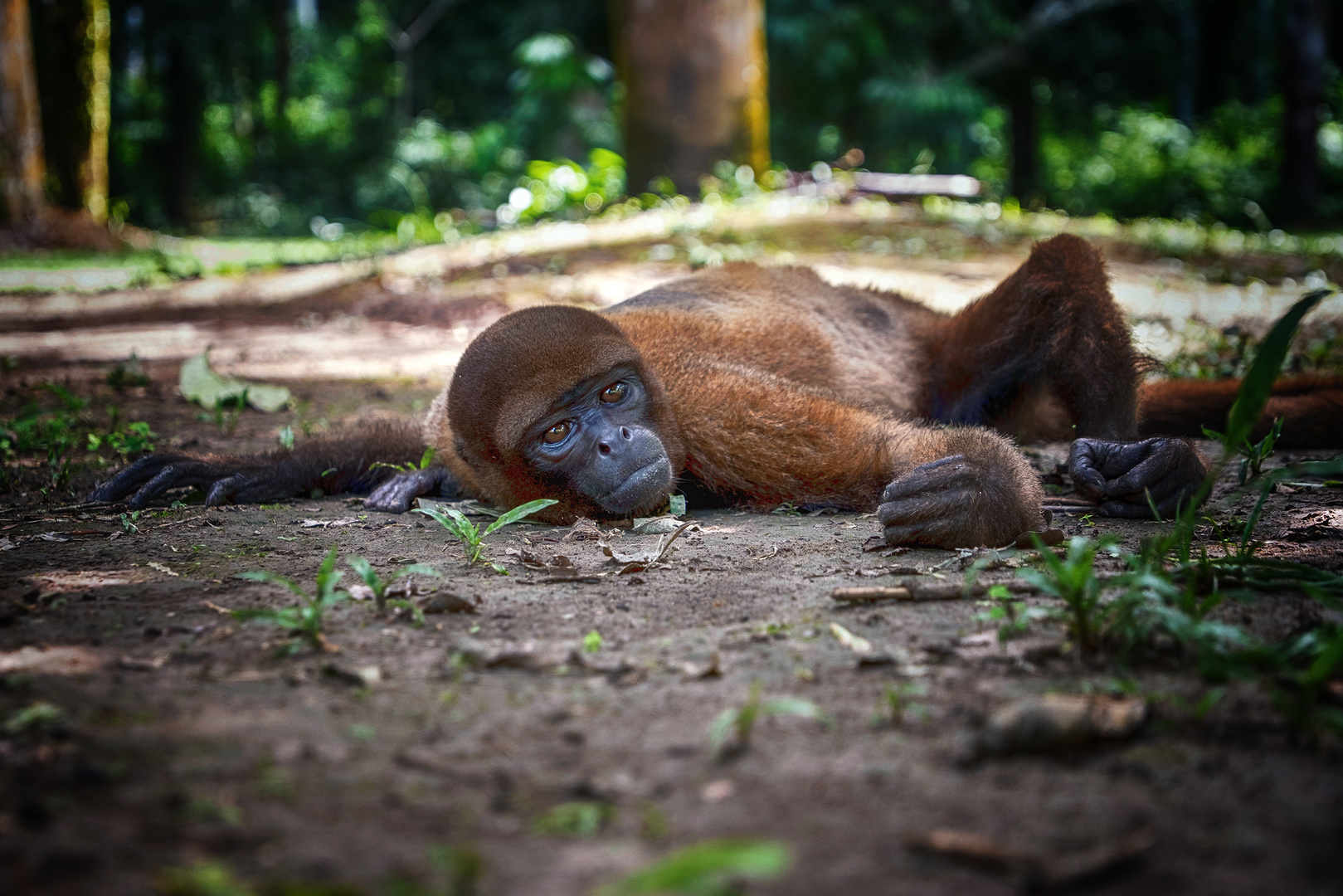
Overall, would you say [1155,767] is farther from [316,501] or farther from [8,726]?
[316,501]

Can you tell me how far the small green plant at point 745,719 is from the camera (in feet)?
6.25

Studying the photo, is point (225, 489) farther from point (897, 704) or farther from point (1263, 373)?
point (1263, 373)

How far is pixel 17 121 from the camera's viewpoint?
14648mm

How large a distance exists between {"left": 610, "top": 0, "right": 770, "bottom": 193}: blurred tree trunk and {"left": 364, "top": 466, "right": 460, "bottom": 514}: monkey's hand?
8068 mm

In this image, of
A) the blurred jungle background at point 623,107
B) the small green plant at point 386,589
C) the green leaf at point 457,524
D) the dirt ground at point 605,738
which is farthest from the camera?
the blurred jungle background at point 623,107

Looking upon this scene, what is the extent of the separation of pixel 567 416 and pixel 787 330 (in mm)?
1368

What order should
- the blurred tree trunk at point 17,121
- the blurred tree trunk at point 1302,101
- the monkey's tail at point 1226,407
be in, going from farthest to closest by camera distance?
the blurred tree trunk at point 1302,101
the blurred tree trunk at point 17,121
the monkey's tail at point 1226,407

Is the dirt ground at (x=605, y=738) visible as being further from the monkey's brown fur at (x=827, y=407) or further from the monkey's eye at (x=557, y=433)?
the monkey's eye at (x=557, y=433)

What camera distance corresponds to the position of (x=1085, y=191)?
21.3 metres

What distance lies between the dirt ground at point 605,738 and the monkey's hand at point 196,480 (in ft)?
3.27

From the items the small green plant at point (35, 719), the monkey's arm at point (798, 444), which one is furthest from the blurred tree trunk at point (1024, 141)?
the small green plant at point (35, 719)

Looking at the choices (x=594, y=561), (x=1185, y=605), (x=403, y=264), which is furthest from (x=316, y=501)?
(x=403, y=264)

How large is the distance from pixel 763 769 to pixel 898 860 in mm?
338

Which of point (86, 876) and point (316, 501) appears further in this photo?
point (316, 501)
